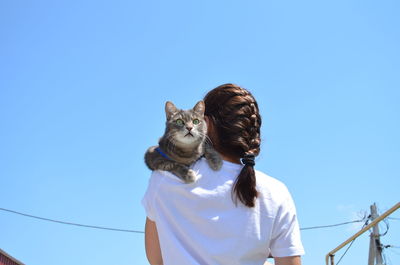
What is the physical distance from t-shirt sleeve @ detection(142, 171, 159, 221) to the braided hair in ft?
1.10

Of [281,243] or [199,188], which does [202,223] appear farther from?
[281,243]

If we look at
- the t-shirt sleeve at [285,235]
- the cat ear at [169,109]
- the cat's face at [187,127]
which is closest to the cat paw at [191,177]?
the t-shirt sleeve at [285,235]

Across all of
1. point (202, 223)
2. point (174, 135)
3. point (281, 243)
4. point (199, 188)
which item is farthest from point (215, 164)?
point (174, 135)

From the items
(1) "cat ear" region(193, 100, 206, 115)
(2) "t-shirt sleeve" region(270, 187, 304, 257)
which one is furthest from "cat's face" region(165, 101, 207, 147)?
(2) "t-shirt sleeve" region(270, 187, 304, 257)

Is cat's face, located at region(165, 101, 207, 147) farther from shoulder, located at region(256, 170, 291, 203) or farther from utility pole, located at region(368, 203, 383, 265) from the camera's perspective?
utility pole, located at region(368, 203, 383, 265)

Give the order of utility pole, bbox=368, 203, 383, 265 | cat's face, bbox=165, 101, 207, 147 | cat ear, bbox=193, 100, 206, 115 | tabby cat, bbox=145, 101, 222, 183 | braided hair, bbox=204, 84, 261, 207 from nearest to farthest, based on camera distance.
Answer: braided hair, bbox=204, 84, 261, 207, tabby cat, bbox=145, 101, 222, 183, cat ear, bbox=193, 100, 206, 115, cat's face, bbox=165, 101, 207, 147, utility pole, bbox=368, 203, 383, 265

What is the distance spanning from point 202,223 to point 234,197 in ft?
0.53

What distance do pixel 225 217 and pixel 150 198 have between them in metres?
0.32

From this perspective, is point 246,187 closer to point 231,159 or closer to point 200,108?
point 231,159

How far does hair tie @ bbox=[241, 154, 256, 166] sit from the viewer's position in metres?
1.77

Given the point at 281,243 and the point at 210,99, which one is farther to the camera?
the point at 210,99

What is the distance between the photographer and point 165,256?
1720 millimetres

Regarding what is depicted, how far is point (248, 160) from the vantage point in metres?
1.78

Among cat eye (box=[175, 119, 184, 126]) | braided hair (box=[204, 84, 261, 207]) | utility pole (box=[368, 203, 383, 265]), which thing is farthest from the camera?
utility pole (box=[368, 203, 383, 265])
